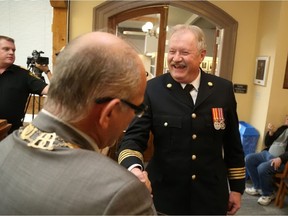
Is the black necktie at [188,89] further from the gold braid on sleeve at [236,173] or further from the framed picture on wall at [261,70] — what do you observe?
the framed picture on wall at [261,70]

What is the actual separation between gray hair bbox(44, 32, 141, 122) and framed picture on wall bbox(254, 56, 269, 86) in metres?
3.38

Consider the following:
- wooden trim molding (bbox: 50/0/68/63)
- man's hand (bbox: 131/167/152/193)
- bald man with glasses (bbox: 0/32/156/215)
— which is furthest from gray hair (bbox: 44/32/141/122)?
wooden trim molding (bbox: 50/0/68/63)

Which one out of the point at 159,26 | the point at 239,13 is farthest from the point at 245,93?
the point at 159,26

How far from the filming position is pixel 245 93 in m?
3.96

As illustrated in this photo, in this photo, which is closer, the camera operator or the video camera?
the camera operator

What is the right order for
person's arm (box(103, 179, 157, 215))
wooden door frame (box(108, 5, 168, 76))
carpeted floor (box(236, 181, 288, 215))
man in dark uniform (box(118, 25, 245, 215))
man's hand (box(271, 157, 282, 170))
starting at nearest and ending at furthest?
person's arm (box(103, 179, 157, 215)) < man in dark uniform (box(118, 25, 245, 215)) < carpeted floor (box(236, 181, 288, 215)) < man's hand (box(271, 157, 282, 170)) < wooden door frame (box(108, 5, 168, 76))

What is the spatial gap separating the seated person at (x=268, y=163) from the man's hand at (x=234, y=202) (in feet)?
6.08

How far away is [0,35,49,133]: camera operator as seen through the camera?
2.50 metres

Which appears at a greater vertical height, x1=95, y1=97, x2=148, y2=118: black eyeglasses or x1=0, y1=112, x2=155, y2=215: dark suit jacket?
x1=95, y1=97, x2=148, y2=118: black eyeglasses

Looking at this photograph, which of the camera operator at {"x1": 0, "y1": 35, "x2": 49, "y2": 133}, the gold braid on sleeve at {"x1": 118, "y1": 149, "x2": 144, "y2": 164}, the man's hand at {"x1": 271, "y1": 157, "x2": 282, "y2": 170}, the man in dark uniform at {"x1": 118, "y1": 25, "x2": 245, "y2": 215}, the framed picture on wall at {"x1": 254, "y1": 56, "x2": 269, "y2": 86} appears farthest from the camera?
the framed picture on wall at {"x1": 254, "y1": 56, "x2": 269, "y2": 86}

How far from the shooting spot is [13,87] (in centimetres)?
253

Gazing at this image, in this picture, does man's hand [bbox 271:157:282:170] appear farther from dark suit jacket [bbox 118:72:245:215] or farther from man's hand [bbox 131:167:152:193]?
man's hand [bbox 131:167:152:193]

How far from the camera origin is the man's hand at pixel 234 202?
4.69 ft

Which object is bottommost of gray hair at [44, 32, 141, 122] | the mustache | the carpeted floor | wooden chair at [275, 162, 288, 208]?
the carpeted floor
